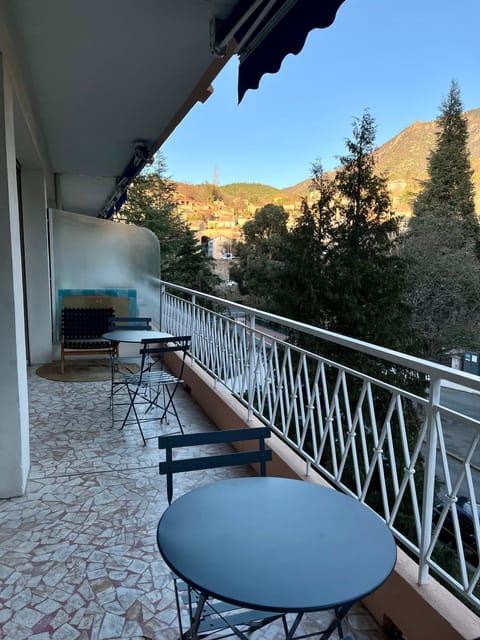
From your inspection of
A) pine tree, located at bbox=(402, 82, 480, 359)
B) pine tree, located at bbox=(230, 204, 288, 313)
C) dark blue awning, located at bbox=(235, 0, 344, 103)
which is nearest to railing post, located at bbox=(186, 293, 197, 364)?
dark blue awning, located at bbox=(235, 0, 344, 103)

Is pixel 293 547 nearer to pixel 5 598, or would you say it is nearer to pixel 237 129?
pixel 5 598

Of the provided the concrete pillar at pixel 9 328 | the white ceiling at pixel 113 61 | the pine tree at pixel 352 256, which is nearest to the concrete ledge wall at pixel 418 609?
the concrete pillar at pixel 9 328

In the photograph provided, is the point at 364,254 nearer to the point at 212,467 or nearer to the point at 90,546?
the point at 90,546

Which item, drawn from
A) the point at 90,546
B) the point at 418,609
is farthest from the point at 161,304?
the point at 418,609

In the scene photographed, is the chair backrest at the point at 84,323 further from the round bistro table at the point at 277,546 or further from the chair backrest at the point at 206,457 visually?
the round bistro table at the point at 277,546

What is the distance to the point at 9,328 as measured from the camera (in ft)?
7.85

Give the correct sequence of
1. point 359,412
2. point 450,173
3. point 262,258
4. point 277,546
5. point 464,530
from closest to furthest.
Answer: point 277,546 < point 359,412 < point 464,530 < point 262,258 < point 450,173

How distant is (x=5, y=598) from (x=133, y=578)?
50 centimetres

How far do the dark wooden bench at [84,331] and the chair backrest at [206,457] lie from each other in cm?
409

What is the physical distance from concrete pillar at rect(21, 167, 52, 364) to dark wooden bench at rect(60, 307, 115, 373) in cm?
28

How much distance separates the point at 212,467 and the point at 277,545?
1.44ft

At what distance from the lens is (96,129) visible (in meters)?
4.13

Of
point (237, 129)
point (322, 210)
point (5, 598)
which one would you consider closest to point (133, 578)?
point (5, 598)

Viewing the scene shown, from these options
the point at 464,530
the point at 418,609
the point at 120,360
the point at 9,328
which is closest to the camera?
the point at 418,609
